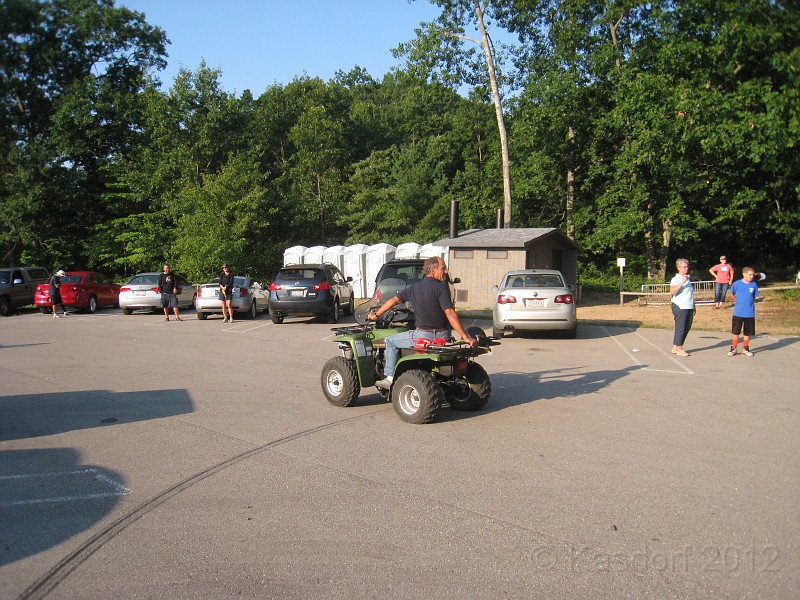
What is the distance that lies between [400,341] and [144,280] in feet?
61.5

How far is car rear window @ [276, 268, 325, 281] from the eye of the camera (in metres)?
19.0

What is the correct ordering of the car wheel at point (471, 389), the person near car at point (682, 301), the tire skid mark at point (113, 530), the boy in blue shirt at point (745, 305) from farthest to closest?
1. the person near car at point (682, 301)
2. the boy in blue shirt at point (745, 305)
3. the car wheel at point (471, 389)
4. the tire skid mark at point (113, 530)

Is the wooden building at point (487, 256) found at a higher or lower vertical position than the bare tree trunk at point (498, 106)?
lower

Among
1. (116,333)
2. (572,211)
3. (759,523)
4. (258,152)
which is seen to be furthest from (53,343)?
(572,211)

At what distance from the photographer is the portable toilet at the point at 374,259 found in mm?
31094

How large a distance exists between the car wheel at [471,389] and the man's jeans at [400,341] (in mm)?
642

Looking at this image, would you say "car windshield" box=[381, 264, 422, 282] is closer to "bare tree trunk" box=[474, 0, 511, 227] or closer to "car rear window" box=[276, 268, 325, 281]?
"car rear window" box=[276, 268, 325, 281]

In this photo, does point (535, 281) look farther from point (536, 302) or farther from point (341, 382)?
point (341, 382)

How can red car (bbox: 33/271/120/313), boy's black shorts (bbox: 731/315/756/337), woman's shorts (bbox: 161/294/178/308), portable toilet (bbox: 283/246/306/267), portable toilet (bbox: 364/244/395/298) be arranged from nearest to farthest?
boy's black shorts (bbox: 731/315/756/337) < woman's shorts (bbox: 161/294/178/308) < red car (bbox: 33/271/120/313) < portable toilet (bbox: 364/244/395/298) < portable toilet (bbox: 283/246/306/267)

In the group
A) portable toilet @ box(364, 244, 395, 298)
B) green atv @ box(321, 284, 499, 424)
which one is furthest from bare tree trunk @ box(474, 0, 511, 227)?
green atv @ box(321, 284, 499, 424)

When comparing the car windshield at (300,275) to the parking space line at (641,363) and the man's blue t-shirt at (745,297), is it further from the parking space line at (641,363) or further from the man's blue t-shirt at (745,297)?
the man's blue t-shirt at (745,297)

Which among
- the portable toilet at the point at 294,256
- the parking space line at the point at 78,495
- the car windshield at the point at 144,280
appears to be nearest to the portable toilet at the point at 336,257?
the portable toilet at the point at 294,256

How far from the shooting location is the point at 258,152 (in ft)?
127

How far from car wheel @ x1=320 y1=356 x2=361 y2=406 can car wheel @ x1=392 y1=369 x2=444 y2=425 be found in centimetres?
77
